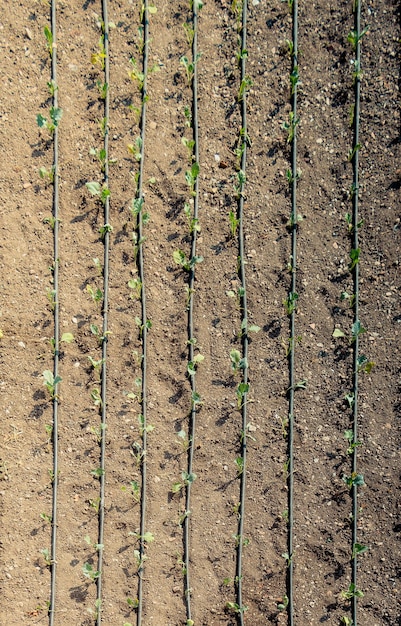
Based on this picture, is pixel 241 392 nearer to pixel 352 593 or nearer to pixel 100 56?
pixel 352 593

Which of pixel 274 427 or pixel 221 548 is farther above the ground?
pixel 274 427

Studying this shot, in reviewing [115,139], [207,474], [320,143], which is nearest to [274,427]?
[207,474]

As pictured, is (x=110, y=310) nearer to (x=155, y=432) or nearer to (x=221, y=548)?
(x=155, y=432)

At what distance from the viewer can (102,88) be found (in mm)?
2990

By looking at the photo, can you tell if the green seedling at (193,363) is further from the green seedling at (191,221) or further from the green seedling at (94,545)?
the green seedling at (94,545)

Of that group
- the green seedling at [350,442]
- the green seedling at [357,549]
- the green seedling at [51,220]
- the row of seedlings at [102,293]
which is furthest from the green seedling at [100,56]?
the green seedling at [357,549]

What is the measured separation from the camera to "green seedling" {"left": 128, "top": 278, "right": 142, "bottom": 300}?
2977 millimetres

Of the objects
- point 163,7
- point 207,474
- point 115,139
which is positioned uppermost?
point 163,7

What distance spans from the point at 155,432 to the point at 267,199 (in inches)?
57.9

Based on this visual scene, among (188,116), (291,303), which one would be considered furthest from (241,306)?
(188,116)

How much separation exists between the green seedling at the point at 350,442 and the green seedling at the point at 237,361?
69cm

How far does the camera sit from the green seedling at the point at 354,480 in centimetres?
297

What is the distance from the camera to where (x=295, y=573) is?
303 centimetres

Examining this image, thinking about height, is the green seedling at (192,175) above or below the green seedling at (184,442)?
above
